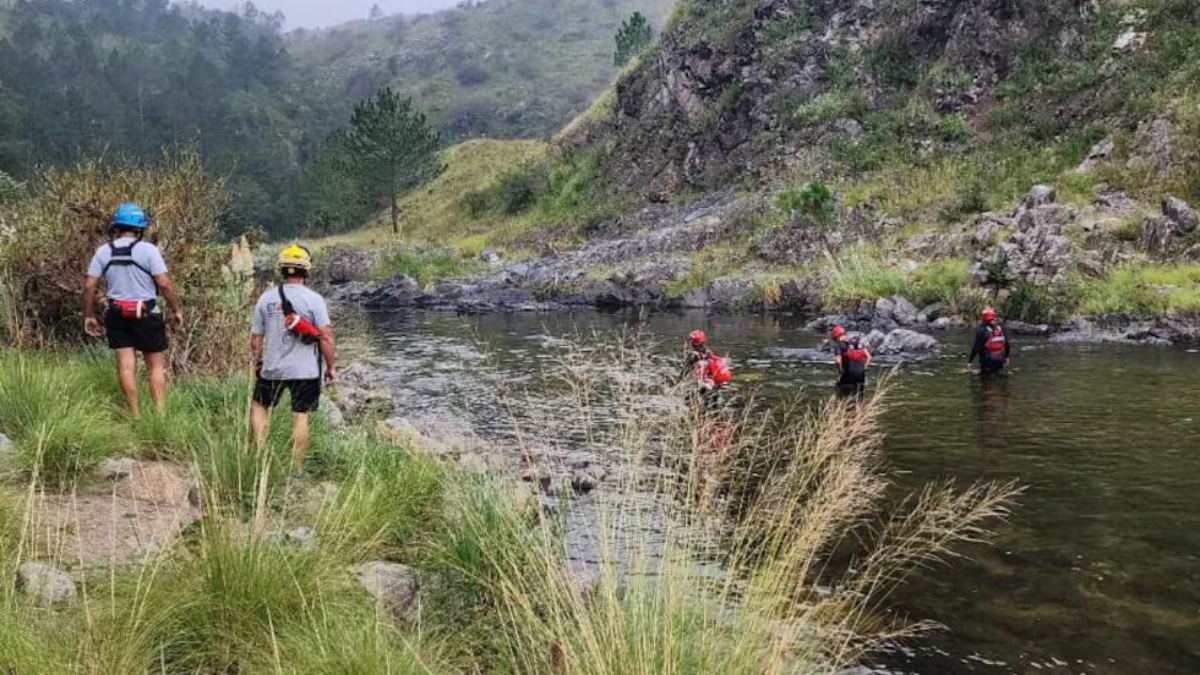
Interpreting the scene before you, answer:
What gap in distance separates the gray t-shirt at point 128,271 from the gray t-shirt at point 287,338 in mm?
1198

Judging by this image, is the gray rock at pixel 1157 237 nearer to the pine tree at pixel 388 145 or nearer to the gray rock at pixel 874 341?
the gray rock at pixel 874 341

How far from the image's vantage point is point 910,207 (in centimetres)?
3447

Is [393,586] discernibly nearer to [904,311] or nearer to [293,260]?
[293,260]

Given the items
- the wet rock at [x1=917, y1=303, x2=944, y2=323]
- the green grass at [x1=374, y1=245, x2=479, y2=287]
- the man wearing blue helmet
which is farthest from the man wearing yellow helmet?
the green grass at [x1=374, y1=245, x2=479, y2=287]

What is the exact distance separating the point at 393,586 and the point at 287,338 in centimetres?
295

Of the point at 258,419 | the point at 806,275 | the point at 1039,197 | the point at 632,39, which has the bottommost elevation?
the point at 258,419

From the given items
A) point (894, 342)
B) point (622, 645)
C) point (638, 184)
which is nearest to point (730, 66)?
point (638, 184)

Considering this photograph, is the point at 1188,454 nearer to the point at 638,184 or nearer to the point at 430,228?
the point at 638,184

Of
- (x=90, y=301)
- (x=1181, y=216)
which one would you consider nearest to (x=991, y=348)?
(x=1181, y=216)

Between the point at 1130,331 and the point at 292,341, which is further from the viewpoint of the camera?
the point at 1130,331

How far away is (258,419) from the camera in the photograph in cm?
736

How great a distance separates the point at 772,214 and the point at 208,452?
33.5 metres

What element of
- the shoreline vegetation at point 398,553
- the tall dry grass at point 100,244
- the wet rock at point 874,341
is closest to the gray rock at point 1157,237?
the wet rock at point 874,341

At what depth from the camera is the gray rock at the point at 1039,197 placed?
28.6 meters
